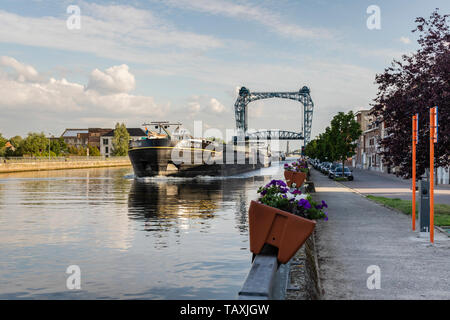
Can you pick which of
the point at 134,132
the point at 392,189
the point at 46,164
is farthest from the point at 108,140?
the point at 392,189

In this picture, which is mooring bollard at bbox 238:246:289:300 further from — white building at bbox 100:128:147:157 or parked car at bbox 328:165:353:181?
white building at bbox 100:128:147:157

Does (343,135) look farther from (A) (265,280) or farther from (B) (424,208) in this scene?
(A) (265,280)

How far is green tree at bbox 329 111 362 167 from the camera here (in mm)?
50625

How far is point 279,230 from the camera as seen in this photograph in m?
6.88

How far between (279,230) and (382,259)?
3.17 m

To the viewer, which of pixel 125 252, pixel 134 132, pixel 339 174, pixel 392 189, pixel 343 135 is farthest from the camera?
pixel 134 132

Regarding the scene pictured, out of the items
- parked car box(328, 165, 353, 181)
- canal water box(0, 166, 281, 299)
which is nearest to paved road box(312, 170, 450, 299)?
canal water box(0, 166, 281, 299)

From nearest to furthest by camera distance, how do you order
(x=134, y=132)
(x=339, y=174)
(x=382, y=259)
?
(x=382, y=259), (x=339, y=174), (x=134, y=132)

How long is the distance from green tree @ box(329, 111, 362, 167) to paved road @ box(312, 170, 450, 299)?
118 feet

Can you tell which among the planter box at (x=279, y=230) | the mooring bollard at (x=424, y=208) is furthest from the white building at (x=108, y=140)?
the planter box at (x=279, y=230)

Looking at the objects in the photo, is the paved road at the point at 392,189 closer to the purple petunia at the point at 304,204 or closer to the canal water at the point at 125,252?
the canal water at the point at 125,252

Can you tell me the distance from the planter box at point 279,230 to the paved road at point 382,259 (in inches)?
31.0

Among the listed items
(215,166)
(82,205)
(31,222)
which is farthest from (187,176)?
(31,222)

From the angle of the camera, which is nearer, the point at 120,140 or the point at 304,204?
the point at 304,204
